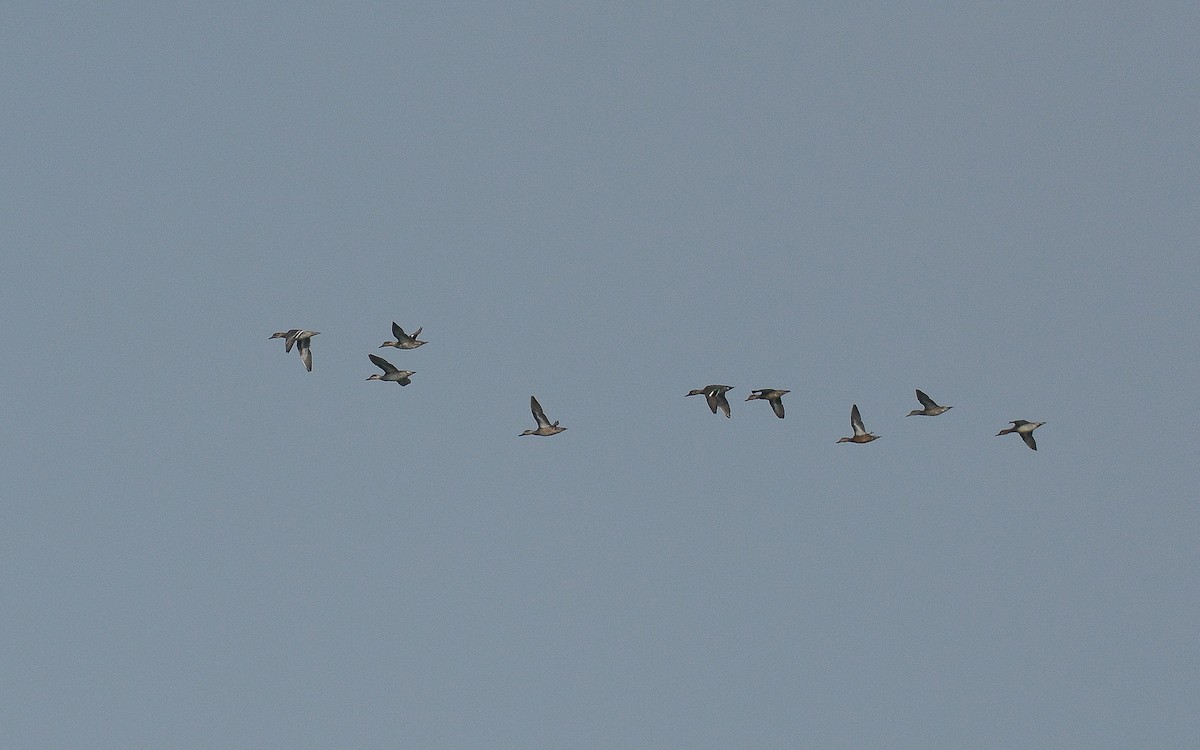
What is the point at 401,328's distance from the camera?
9650 centimetres

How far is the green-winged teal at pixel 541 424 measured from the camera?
9744cm

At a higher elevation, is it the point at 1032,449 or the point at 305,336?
the point at 305,336

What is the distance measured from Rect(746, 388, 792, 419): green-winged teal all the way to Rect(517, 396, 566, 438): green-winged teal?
382 inches

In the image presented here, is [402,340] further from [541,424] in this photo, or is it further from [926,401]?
[926,401]

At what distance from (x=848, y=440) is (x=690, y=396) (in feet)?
27.0

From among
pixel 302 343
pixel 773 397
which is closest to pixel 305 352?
pixel 302 343

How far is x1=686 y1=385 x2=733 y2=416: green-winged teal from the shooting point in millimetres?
97500

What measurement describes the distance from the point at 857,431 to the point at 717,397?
26.3 feet

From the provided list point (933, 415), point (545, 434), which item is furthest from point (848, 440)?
point (545, 434)

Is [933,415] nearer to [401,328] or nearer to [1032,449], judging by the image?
[1032,449]

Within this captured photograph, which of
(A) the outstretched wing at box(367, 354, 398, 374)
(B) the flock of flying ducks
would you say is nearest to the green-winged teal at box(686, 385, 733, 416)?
(B) the flock of flying ducks

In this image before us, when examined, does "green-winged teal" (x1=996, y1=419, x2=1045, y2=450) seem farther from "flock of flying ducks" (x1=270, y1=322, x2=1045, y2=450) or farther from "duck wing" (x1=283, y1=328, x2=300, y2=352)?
"duck wing" (x1=283, y1=328, x2=300, y2=352)

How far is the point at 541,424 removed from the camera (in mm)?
98062

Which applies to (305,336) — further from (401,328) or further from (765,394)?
(765,394)
